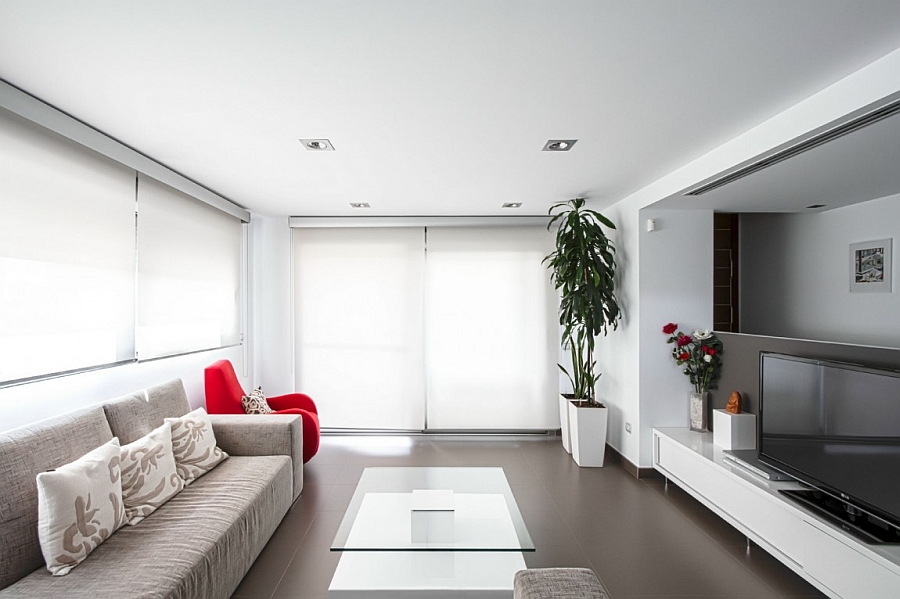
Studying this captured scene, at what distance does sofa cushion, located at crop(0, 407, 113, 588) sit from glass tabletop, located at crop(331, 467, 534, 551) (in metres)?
1.27

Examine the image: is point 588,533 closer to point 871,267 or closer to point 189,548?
point 189,548

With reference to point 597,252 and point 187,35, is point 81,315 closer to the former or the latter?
point 187,35

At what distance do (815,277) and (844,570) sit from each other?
9.56ft

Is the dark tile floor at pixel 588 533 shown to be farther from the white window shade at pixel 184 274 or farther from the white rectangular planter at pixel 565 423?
the white window shade at pixel 184 274

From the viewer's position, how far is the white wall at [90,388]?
2473 millimetres

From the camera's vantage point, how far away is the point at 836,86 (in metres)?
2.21

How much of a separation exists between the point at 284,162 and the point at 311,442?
244cm

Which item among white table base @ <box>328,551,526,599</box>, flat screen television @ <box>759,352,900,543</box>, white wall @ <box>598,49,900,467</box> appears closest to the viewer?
flat screen television @ <box>759,352,900,543</box>

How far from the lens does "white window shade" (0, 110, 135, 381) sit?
2.48 m

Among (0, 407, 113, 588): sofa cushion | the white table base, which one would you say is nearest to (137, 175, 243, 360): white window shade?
(0, 407, 113, 588): sofa cushion

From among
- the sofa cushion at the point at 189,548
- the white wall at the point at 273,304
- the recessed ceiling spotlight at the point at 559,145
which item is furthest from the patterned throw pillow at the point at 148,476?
the recessed ceiling spotlight at the point at 559,145

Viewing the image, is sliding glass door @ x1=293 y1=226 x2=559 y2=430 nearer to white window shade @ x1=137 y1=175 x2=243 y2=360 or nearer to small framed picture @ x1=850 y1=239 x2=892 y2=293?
white window shade @ x1=137 y1=175 x2=243 y2=360

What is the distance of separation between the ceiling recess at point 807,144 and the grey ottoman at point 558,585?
2310mm

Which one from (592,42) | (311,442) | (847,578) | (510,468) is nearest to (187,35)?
(592,42)
